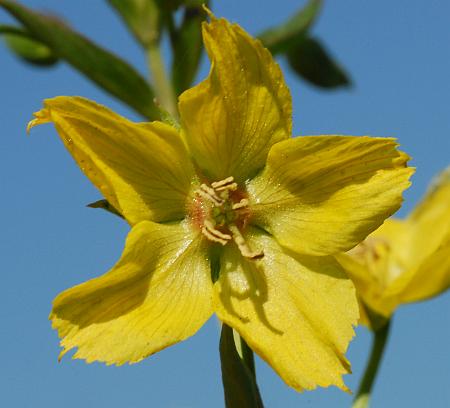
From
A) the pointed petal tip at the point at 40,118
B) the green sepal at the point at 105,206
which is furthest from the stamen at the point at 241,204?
the pointed petal tip at the point at 40,118

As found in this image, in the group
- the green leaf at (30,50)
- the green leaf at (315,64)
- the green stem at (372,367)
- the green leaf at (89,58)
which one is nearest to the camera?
the green stem at (372,367)

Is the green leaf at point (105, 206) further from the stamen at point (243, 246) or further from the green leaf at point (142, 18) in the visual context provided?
the green leaf at point (142, 18)

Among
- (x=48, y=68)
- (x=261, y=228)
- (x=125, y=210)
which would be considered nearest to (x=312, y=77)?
(x=48, y=68)

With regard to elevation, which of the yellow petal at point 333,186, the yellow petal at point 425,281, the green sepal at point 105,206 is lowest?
the yellow petal at point 425,281

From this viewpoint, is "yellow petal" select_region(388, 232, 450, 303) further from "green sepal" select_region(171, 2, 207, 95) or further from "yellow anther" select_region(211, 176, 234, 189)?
"green sepal" select_region(171, 2, 207, 95)

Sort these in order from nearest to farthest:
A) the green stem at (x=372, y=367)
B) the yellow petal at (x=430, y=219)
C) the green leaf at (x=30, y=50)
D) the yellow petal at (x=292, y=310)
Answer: the yellow petal at (x=292, y=310)
the green stem at (x=372, y=367)
the yellow petal at (x=430, y=219)
the green leaf at (x=30, y=50)

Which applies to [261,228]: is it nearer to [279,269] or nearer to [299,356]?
[279,269]

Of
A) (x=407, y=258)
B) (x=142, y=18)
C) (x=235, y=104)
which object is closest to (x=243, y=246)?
(x=235, y=104)
